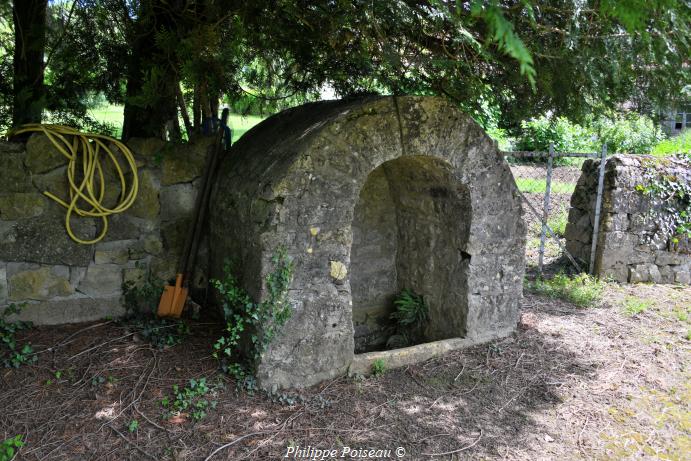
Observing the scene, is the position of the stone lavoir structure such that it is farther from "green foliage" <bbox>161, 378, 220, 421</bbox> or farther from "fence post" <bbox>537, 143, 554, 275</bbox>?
"fence post" <bbox>537, 143, 554, 275</bbox>

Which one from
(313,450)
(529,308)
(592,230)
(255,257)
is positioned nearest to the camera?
(313,450)

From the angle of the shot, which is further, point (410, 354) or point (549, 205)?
point (549, 205)

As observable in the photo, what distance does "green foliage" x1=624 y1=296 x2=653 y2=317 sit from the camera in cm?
Result: 557

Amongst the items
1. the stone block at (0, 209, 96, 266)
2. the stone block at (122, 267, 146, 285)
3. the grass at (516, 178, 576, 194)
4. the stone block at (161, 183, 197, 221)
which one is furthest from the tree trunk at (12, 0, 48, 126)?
the grass at (516, 178, 576, 194)

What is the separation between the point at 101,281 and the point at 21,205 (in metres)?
0.76

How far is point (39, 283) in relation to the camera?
155 inches

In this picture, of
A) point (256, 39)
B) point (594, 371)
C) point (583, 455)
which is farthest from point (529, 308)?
point (256, 39)

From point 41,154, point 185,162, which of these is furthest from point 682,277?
point 41,154

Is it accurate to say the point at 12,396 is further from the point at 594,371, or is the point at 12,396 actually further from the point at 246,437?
the point at 594,371

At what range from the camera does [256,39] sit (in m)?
3.78

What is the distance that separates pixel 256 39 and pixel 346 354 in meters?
→ 2.22

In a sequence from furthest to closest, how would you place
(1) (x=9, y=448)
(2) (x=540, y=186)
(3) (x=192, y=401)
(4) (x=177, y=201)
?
(2) (x=540, y=186), (4) (x=177, y=201), (3) (x=192, y=401), (1) (x=9, y=448)

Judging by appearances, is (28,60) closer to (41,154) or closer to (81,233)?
(41,154)

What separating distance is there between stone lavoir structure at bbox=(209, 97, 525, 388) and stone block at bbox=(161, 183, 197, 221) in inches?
8.6
